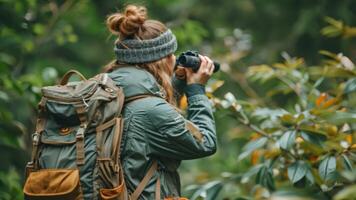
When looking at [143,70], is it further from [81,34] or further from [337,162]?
[81,34]

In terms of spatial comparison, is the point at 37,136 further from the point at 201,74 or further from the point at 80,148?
the point at 201,74

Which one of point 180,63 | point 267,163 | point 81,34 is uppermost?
point 180,63

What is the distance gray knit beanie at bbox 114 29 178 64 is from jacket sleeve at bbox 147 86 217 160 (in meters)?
0.27

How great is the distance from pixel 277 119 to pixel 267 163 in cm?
29

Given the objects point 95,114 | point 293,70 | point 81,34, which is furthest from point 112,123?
point 81,34

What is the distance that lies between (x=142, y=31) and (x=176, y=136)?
23.2 inches

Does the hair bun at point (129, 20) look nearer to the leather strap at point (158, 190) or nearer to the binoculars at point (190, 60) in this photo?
the binoculars at point (190, 60)

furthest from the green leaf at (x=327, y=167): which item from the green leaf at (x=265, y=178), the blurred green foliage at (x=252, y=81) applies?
the green leaf at (x=265, y=178)

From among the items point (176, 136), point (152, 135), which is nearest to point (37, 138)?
point (152, 135)

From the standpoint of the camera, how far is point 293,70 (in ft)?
18.1

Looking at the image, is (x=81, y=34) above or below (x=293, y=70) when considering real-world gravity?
below

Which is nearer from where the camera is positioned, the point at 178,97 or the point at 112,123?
the point at 112,123

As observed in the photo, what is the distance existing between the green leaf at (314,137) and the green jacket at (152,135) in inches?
32.3

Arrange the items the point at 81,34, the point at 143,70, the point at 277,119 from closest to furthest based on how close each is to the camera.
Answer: the point at 143,70
the point at 277,119
the point at 81,34
